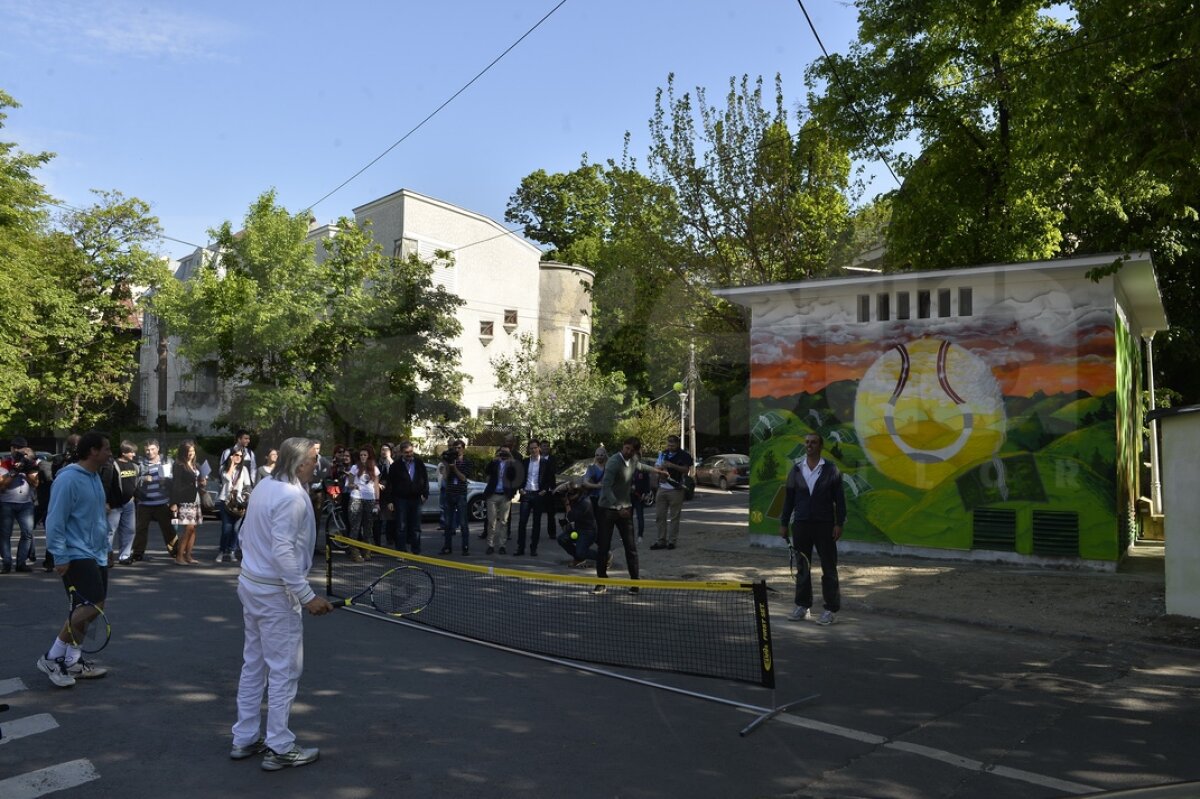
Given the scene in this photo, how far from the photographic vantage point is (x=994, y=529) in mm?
13266

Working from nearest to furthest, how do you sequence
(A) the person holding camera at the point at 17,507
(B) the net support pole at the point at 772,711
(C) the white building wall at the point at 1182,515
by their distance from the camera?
(B) the net support pole at the point at 772,711
(C) the white building wall at the point at 1182,515
(A) the person holding camera at the point at 17,507

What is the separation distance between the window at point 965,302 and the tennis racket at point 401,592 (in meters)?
8.95

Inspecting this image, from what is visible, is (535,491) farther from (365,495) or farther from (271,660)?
(271,660)

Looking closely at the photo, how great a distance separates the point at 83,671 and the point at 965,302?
12245 millimetres

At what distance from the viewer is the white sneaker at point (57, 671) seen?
6.55 meters

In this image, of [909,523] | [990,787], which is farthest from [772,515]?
[990,787]

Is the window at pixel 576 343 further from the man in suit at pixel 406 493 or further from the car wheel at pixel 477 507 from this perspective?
the man in suit at pixel 406 493

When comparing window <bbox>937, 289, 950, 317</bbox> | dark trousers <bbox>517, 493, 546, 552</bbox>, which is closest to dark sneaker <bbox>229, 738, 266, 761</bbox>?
dark trousers <bbox>517, 493, 546, 552</bbox>

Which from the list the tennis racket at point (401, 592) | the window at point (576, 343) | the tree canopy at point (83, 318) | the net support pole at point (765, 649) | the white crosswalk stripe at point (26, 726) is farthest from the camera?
the window at point (576, 343)

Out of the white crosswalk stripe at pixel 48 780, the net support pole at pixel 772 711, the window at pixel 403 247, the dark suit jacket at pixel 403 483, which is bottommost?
the white crosswalk stripe at pixel 48 780

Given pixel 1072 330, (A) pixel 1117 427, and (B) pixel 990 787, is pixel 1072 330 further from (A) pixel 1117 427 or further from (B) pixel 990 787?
(B) pixel 990 787

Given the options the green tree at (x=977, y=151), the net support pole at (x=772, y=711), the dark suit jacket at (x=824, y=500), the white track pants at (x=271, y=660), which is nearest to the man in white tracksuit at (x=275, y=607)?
the white track pants at (x=271, y=660)

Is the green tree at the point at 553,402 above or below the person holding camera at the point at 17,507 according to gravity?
above

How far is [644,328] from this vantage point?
91.5ft
